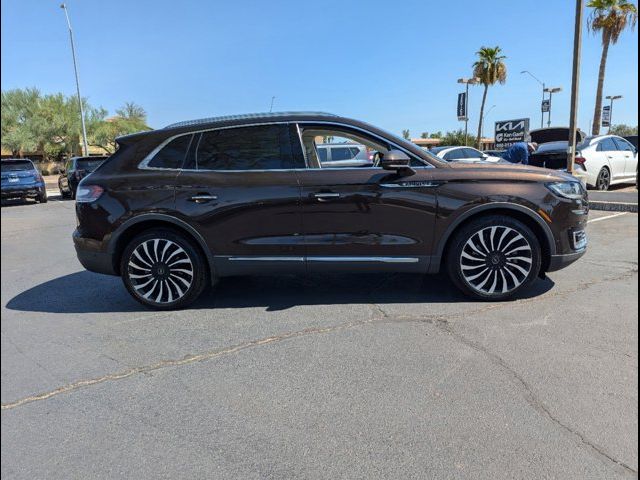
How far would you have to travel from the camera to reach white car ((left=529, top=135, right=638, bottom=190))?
40.4 feet

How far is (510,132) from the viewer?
24281 millimetres

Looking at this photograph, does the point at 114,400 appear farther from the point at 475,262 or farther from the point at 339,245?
the point at 475,262

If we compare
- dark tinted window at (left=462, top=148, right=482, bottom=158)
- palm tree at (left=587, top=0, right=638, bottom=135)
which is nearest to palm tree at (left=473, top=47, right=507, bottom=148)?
palm tree at (left=587, top=0, right=638, bottom=135)

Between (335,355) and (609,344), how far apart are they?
2.05 meters

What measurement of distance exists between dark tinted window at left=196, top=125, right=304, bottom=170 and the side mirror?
85cm

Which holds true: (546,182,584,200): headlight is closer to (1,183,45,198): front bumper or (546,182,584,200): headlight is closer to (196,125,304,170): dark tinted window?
(196,125,304,170): dark tinted window

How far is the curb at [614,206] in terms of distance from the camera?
967 cm

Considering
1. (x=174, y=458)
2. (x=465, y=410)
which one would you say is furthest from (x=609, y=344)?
(x=174, y=458)

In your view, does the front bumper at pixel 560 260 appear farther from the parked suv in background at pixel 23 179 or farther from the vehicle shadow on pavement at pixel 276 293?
the parked suv in background at pixel 23 179

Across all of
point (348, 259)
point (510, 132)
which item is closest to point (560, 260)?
point (348, 259)

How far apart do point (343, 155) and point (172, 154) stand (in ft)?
5.61

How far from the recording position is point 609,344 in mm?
3443

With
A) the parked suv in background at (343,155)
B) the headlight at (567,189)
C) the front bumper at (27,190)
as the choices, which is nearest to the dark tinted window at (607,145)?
the headlight at (567,189)

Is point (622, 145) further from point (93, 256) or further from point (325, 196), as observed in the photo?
point (93, 256)
